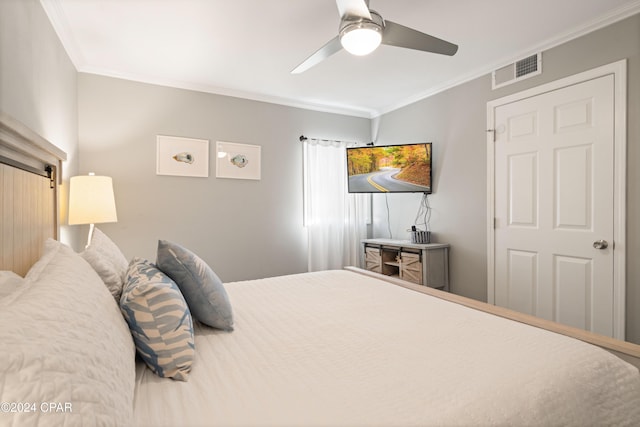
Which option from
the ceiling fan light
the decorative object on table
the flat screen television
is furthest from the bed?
the flat screen television

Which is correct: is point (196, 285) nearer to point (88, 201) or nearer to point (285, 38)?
point (88, 201)

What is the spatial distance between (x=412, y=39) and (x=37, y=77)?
2.22m

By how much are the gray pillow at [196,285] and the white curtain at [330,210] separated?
273cm

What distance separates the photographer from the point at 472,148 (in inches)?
129

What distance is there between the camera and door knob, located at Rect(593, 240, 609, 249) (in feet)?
7.66

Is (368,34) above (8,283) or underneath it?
above

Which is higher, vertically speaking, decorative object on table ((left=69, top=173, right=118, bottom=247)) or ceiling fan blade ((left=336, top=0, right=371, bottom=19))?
ceiling fan blade ((left=336, top=0, right=371, bottom=19))

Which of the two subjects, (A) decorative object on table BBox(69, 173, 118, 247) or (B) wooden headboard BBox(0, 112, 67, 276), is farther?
(A) decorative object on table BBox(69, 173, 118, 247)

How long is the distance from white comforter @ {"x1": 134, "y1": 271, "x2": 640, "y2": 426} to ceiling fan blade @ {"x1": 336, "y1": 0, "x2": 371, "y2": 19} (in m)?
1.51

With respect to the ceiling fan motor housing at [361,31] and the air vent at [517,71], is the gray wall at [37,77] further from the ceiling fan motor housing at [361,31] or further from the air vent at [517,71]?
the air vent at [517,71]

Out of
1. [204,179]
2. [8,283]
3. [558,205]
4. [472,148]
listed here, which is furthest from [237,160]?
[558,205]

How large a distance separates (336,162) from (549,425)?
370 cm

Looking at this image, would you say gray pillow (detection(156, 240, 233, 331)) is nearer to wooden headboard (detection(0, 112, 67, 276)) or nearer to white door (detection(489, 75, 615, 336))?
wooden headboard (detection(0, 112, 67, 276))

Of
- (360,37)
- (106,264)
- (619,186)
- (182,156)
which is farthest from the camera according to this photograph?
(182,156)
